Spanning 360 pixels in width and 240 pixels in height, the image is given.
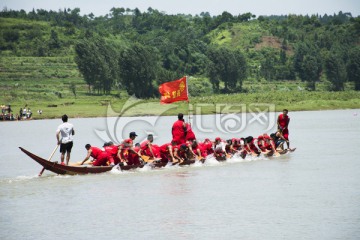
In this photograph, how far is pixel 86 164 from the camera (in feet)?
89.0

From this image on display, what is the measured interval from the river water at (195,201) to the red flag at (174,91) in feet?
12.7

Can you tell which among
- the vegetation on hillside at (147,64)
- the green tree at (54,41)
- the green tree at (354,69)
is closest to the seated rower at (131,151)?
the vegetation on hillside at (147,64)

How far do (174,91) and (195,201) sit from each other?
11346 mm

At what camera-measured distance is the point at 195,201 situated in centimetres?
2112

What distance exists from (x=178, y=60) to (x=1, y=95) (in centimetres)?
5311

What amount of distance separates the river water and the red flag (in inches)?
152

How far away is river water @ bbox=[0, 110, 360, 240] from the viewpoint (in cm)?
1727

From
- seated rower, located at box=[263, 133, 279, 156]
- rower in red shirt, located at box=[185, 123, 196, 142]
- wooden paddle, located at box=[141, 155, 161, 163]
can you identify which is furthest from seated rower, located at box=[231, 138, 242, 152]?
wooden paddle, located at box=[141, 155, 161, 163]

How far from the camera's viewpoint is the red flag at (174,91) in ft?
104

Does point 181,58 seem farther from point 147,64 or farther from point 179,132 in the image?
point 179,132

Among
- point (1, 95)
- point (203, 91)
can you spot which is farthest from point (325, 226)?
point (203, 91)

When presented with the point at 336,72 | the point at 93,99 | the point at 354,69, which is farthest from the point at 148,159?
the point at 354,69

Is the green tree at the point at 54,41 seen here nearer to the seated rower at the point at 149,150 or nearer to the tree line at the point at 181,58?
the tree line at the point at 181,58

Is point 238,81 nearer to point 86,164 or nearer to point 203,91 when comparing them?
point 203,91
